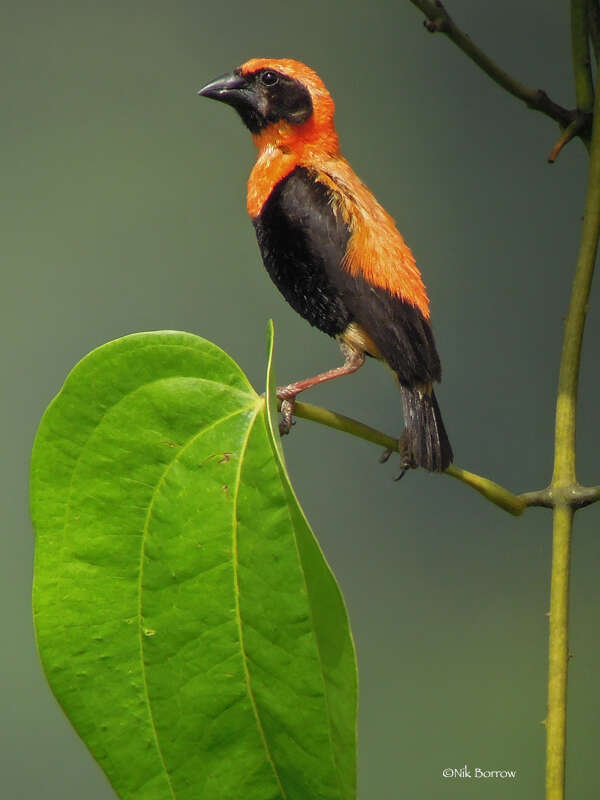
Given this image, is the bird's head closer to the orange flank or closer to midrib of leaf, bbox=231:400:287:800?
the orange flank

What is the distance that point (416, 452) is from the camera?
91 centimetres

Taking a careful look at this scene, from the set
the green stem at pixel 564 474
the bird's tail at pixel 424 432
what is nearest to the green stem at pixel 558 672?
the green stem at pixel 564 474

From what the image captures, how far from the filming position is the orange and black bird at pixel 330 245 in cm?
94

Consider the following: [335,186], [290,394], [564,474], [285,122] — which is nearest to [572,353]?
[564,474]

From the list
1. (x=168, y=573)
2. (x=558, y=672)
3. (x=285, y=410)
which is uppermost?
(x=285, y=410)

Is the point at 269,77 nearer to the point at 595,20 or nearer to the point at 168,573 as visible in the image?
the point at 595,20

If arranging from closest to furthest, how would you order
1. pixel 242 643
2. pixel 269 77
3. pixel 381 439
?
pixel 242 643, pixel 381 439, pixel 269 77

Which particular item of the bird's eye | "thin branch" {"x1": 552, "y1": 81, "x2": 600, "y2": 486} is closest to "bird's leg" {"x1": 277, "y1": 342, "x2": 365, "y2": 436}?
"thin branch" {"x1": 552, "y1": 81, "x2": 600, "y2": 486}

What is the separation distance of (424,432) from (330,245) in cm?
21

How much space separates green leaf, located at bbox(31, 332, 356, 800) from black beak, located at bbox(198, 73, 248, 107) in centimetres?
49

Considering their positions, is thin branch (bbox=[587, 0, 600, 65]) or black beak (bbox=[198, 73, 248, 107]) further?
black beak (bbox=[198, 73, 248, 107])

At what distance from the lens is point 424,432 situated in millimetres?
921

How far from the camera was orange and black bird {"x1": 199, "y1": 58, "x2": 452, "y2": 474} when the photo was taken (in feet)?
3.10

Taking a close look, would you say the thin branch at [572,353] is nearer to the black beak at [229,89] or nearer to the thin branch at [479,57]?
the thin branch at [479,57]
